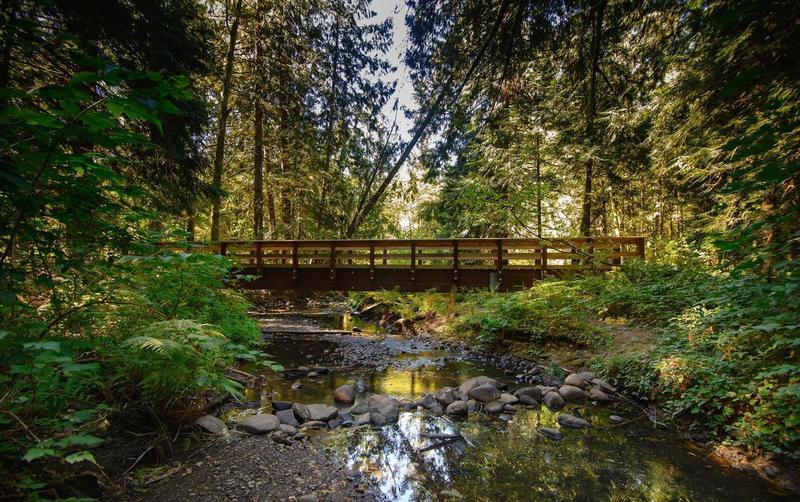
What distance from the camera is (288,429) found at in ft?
12.5

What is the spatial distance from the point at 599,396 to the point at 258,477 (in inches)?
166

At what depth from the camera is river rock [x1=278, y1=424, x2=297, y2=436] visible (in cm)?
378

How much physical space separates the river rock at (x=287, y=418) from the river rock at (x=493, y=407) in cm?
235

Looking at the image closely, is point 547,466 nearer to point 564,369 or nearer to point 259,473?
point 259,473

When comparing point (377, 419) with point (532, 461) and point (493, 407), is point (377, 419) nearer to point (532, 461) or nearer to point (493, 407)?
point (493, 407)

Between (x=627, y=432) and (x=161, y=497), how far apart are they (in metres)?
4.37

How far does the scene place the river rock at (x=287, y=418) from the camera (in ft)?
13.3

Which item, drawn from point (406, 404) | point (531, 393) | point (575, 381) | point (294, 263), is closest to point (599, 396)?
point (575, 381)

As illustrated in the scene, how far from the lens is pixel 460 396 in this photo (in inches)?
194

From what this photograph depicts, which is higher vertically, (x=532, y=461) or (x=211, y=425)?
(x=211, y=425)

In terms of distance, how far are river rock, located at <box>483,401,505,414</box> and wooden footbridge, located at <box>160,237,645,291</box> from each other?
5080mm

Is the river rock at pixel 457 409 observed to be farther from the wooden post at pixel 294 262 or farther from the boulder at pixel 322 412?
the wooden post at pixel 294 262

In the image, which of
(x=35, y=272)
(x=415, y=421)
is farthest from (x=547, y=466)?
(x=35, y=272)

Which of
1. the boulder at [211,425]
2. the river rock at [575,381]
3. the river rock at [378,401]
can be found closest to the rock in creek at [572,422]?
the river rock at [575,381]
